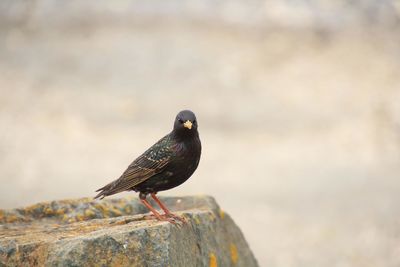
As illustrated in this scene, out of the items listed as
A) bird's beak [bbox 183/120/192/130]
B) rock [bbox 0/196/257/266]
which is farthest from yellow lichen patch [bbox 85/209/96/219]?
bird's beak [bbox 183/120/192/130]

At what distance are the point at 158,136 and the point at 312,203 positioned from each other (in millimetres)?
4830

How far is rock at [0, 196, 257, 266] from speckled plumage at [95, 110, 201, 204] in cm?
38

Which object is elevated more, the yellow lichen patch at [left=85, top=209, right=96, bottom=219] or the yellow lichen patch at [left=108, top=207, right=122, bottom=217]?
the yellow lichen patch at [left=108, top=207, right=122, bottom=217]

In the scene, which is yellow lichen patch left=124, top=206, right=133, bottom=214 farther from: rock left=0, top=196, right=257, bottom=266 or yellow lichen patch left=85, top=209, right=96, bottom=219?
yellow lichen patch left=85, top=209, right=96, bottom=219

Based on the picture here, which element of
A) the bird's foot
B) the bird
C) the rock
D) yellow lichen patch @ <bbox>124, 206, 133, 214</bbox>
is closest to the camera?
the rock

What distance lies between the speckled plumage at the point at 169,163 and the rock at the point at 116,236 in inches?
14.8

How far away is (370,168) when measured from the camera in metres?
17.1

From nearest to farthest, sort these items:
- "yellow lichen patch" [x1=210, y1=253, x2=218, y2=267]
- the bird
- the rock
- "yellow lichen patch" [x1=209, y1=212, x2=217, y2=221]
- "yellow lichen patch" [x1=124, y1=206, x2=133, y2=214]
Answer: the rock, the bird, "yellow lichen patch" [x1=210, y1=253, x2=218, y2=267], "yellow lichen patch" [x1=209, y1=212, x2=217, y2=221], "yellow lichen patch" [x1=124, y1=206, x2=133, y2=214]

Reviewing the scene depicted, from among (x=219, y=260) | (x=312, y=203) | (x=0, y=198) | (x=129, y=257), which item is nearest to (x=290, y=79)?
(x=312, y=203)

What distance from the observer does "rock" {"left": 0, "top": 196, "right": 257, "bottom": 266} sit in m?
6.92

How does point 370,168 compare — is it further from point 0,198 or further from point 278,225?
point 0,198

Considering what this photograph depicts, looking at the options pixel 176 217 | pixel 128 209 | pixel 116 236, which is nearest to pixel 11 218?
pixel 128 209

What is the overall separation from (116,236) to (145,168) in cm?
152

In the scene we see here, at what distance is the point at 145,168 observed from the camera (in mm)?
8344
